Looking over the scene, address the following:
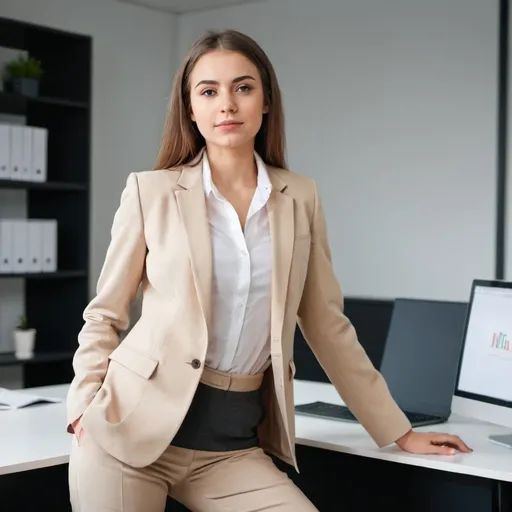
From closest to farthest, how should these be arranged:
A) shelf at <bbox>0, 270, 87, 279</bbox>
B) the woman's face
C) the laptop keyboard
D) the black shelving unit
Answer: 1. the woman's face
2. the laptop keyboard
3. shelf at <bbox>0, 270, 87, 279</bbox>
4. the black shelving unit

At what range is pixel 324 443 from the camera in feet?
7.75

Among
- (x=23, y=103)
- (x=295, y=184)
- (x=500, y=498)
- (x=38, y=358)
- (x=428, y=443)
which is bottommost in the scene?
(x=38, y=358)

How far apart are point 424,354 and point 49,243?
2.99m

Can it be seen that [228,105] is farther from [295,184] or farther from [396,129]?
[396,129]

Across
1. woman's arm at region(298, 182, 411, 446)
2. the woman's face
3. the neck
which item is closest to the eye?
the woman's face

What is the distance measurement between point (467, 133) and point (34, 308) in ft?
8.61

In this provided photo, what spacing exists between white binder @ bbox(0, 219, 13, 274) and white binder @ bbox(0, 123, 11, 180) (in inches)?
10.0

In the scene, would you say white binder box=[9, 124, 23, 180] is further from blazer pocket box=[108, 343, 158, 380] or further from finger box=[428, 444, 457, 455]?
finger box=[428, 444, 457, 455]

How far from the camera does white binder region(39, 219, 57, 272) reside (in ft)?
17.6

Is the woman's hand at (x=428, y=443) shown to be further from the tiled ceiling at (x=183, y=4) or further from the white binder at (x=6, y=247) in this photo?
the tiled ceiling at (x=183, y=4)

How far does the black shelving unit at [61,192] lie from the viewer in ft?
18.0

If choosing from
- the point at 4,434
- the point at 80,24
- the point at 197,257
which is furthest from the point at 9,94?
the point at 197,257

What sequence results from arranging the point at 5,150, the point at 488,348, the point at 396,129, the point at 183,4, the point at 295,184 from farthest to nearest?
the point at 183,4 < the point at 396,129 < the point at 5,150 < the point at 488,348 < the point at 295,184

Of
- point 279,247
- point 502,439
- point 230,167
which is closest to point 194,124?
point 230,167
